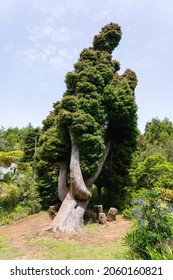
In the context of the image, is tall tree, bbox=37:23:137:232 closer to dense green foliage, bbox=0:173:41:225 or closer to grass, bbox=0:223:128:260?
grass, bbox=0:223:128:260

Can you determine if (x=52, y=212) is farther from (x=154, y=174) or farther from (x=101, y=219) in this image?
(x=154, y=174)

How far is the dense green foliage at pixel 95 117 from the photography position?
41.0ft

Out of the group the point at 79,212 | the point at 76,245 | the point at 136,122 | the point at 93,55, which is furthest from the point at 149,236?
the point at 93,55

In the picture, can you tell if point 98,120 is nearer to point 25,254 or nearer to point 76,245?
point 76,245

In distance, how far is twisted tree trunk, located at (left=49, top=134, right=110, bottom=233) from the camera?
11023 millimetres

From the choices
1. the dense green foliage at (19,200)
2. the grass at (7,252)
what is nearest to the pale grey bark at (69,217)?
the grass at (7,252)

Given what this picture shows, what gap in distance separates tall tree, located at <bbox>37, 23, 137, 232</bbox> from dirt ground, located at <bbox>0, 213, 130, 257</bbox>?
0.71 meters

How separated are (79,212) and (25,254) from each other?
4.39m

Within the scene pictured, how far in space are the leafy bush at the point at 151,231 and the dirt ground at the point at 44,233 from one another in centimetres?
315

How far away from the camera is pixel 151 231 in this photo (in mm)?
6410

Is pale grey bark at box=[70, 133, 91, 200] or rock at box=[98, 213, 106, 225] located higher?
pale grey bark at box=[70, 133, 91, 200]

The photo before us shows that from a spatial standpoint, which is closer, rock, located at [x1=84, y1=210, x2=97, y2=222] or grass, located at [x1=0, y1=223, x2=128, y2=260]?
grass, located at [x1=0, y1=223, x2=128, y2=260]

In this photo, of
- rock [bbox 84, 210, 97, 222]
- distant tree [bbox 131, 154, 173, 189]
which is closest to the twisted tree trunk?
rock [bbox 84, 210, 97, 222]

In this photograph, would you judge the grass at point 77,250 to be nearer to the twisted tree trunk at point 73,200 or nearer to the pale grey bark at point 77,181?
the twisted tree trunk at point 73,200
